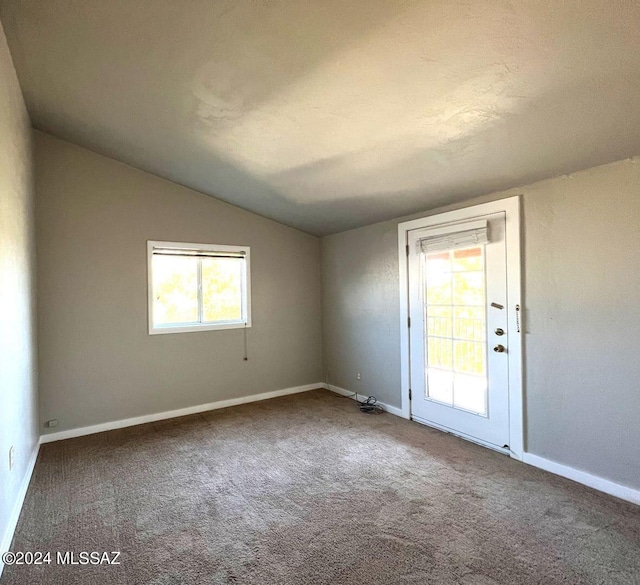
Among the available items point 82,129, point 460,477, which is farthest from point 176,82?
point 460,477

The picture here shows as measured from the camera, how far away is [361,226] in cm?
449

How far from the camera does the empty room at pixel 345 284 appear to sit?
6.00ft

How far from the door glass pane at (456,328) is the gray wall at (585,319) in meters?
0.42

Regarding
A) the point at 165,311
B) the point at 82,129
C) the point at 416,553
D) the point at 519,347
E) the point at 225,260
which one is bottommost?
the point at 416,553

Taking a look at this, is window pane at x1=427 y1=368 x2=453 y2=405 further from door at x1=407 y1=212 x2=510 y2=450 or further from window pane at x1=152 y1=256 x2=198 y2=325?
window pane at x1=152 y1=256 x2=198 y2=325

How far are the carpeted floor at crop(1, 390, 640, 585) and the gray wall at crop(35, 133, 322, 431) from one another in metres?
0.62

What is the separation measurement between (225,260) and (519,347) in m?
3.29

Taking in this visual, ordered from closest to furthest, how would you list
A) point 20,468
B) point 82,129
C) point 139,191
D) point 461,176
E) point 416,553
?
point 416,553 < point 20,468 < point 461,176 < point 82,129 < point 139,191

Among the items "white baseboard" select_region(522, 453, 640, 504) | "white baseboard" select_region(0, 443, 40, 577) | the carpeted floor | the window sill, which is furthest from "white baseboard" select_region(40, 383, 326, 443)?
"white baseboard" select_region(522, 453, 640, 504)

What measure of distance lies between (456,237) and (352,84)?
178 cm

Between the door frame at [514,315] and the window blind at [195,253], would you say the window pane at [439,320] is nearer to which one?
the door frame at [514,315]

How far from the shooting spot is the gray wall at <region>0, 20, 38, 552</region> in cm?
211

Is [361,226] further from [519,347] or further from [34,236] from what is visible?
[34,236]

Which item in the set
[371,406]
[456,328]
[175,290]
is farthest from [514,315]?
[175,290]
